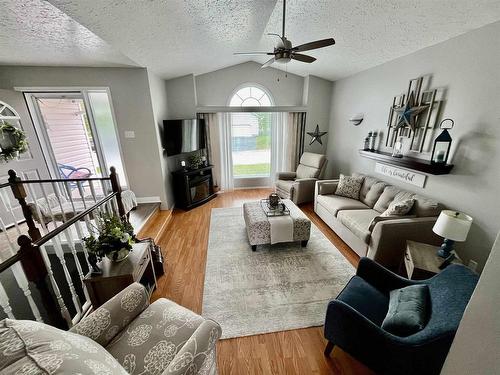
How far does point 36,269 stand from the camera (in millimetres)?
1219

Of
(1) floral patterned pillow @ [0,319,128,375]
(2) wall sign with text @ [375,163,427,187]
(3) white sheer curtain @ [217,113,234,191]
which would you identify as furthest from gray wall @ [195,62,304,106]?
(1) floral patterned pillow @ [0,319,128,375]

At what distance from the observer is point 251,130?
5137 mm

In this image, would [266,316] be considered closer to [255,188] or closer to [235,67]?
[255,188]

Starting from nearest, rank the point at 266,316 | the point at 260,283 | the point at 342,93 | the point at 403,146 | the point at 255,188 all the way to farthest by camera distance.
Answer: the point at 266,316, the point at 260,283, the point at 403,146, the point at 342,93, the point at 255,188

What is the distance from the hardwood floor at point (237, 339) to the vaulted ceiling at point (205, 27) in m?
2.53

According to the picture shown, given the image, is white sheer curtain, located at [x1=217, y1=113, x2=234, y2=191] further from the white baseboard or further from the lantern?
the lantern

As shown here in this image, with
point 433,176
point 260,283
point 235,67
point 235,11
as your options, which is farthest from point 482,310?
point 235,67

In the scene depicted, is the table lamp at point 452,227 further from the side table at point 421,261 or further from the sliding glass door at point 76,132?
the sliding glass door at point 76,132

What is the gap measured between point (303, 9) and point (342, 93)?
264cm

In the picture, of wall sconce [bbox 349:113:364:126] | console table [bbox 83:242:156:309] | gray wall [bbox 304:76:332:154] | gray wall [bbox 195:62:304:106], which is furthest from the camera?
gray wall [bbox 304:76:332:154]

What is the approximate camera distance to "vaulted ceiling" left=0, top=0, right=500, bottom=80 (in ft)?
5.99

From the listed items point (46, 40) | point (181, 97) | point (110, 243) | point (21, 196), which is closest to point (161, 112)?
point (181, 97)

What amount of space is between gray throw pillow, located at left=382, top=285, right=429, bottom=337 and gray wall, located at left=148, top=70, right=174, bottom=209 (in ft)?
12.3

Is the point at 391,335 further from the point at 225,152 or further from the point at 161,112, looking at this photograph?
the point at 225,152
